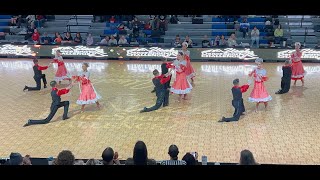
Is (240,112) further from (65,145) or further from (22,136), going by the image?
(22,136)

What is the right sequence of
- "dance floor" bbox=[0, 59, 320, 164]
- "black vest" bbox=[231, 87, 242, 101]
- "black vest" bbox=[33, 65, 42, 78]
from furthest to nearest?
1. "black vest" bbox=[33, 65, 42, 78]
2. "black vest" bbox=[231, 87, 242, 101]
3. "dance floor" bbox=[0, 59, 320, 164]

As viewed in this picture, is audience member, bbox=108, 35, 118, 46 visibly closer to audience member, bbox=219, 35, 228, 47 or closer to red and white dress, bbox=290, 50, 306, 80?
audience member, bbox=219, 35, 228, 47

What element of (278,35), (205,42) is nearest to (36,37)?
(205,42)

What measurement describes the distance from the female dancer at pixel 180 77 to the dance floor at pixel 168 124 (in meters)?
0.42

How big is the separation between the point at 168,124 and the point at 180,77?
2466 mm

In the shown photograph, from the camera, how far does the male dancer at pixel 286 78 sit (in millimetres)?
15930

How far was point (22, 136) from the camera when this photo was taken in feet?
41.9

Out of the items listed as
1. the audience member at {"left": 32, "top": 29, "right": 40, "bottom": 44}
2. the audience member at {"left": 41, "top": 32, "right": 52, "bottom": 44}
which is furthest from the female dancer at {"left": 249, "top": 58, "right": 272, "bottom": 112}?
the audience member at {"left": 32, "top": 29, "right": 40, "bottom": 44}

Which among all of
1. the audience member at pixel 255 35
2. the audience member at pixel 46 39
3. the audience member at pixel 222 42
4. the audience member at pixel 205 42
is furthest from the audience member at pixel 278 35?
the audience member at pixel 46 39

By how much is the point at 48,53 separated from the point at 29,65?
2106 mm

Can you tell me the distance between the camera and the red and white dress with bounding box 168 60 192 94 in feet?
50.2

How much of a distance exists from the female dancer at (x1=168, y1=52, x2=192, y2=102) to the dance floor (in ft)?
1.38

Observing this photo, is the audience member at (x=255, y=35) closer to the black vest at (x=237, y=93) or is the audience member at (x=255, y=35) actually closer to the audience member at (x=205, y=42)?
the audience member at (x=205, y=42)
